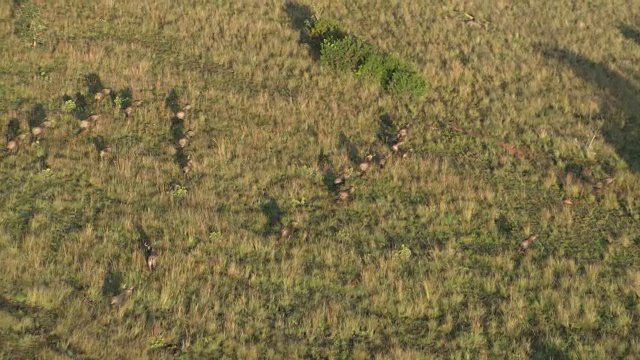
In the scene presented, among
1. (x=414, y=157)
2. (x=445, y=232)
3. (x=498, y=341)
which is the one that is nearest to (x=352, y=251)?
Result: (x=445, y=232)

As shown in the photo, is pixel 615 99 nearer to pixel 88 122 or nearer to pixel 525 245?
pixel 525 245

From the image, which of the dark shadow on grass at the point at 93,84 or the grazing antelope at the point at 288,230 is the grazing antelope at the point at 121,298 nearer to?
the grazing antelope at the point at 288,230

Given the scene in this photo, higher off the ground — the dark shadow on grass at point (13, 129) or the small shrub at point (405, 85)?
the small shrub at point (405, 85)

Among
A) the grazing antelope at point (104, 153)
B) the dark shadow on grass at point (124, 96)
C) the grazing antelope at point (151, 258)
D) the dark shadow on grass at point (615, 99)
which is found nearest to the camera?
the grazing antelope at point (151, 258)

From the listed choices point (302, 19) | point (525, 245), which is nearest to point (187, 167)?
point (525, 245)

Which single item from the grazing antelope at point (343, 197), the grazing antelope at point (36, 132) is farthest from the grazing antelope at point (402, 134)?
the grazing antelope at point (36, 132)

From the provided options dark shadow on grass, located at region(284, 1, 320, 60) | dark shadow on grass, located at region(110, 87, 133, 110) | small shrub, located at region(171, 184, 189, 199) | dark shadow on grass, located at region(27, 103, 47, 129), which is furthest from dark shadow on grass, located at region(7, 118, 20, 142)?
dark shadow on grass, located at region(284, 1, 320, 60)

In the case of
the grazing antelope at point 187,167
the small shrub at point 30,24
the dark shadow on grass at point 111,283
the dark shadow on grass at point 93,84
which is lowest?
the small shrub at point 30,24
